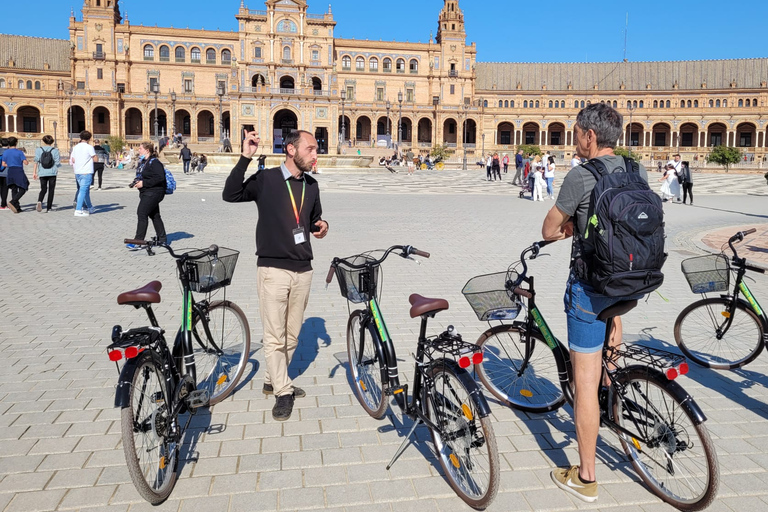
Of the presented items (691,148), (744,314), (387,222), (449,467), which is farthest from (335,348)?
(691,148)

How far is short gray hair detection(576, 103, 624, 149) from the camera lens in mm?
3193

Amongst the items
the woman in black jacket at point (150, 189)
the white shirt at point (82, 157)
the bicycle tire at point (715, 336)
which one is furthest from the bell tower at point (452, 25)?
the bicycle tire at point (715, 336)

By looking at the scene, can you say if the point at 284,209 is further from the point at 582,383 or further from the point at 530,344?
the point at 582,383

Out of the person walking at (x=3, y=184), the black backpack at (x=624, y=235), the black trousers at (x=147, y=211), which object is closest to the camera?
the black backpack at (x=624, y=235)

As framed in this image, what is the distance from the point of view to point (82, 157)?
47.4 feet

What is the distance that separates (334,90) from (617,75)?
4299 cm

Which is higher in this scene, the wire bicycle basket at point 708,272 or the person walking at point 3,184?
the person walking at point 3,184

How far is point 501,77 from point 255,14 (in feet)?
121

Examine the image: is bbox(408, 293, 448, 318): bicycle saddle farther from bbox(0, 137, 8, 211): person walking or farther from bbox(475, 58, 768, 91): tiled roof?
bbox(475, 58, 768, 91): tiled roof

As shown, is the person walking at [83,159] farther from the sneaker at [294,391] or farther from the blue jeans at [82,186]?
the sneaker at [294,391]

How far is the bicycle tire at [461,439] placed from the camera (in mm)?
3152

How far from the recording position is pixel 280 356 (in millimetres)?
4434

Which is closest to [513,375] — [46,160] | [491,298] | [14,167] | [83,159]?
[491,298]

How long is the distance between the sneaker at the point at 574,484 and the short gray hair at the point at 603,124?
1.77 meters
